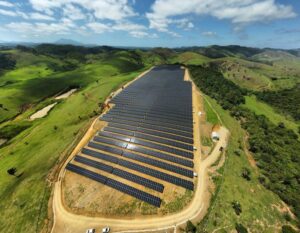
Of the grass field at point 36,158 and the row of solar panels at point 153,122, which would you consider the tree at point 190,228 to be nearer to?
the grass field at point 36,158

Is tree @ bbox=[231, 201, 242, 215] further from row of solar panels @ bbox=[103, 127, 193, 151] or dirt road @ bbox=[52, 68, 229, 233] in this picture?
row of solar panels @ bbox=[103, 127, 193, 151]

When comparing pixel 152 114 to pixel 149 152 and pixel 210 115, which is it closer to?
pixel 210 115

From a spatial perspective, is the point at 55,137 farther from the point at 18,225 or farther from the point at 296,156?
the point at 296,156

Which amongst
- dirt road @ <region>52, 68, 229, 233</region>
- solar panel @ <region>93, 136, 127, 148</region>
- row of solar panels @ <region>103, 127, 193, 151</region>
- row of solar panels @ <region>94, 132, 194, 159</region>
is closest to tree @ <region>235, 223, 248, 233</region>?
dirt road @ <region>52, 68, 229, 233</region>

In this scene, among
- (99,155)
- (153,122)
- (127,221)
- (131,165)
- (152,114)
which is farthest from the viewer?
(152,114)

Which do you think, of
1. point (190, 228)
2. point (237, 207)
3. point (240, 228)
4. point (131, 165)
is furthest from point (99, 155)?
point (240, 228)
